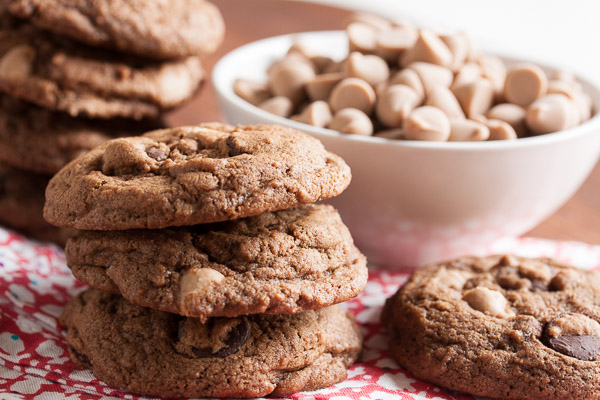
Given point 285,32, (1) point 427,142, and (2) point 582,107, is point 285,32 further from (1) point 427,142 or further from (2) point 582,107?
(1) point 427,142

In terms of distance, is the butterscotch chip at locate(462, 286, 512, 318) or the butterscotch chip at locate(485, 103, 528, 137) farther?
the butterscotch chip at locate(485, 103, 528, 137)

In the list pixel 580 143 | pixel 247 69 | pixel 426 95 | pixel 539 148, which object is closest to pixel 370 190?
pixel 426 95

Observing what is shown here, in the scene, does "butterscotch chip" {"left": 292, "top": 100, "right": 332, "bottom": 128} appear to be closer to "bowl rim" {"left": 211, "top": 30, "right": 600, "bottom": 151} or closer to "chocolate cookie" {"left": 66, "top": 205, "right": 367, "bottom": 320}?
"bowl rim" {"left": 211, "top": 30, "right": 600, "bottom": 151}

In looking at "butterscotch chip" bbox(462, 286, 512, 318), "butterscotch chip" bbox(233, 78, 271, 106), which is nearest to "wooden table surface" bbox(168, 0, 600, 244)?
"butterscotch chip" bbox(233, 78, 271, 106)

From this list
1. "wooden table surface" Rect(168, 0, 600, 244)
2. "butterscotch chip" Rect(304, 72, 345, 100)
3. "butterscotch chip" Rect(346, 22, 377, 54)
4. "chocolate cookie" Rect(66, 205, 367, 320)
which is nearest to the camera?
"chocolate cookie" Rect(66, 205, 367, 320)

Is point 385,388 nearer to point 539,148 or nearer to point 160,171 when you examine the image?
point 160,171
